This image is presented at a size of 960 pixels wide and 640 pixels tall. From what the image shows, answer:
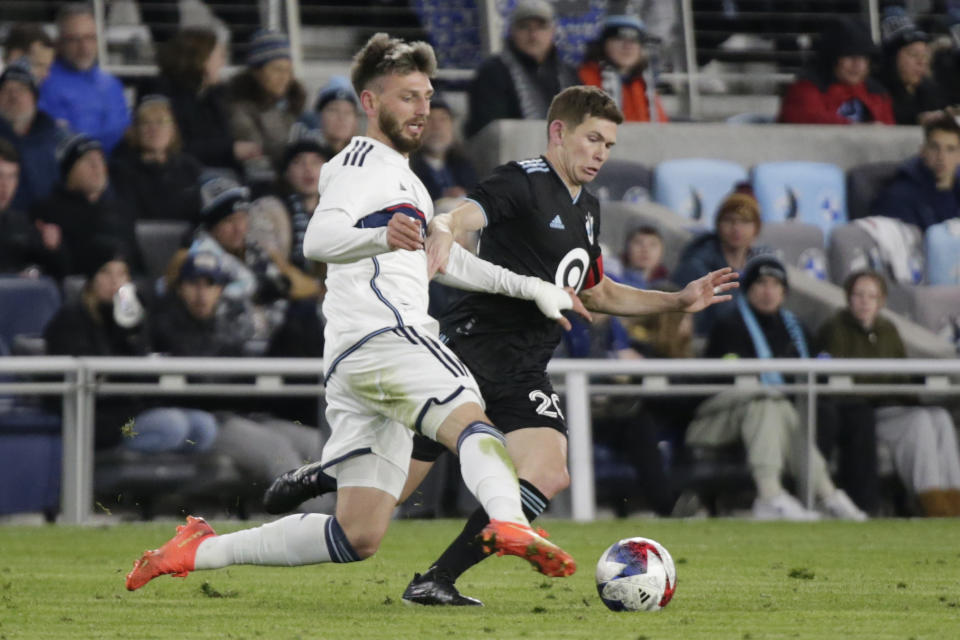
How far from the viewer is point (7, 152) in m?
11.8

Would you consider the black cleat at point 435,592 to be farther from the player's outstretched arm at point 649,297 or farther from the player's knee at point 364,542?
the player's outstretched arm at point 649,297

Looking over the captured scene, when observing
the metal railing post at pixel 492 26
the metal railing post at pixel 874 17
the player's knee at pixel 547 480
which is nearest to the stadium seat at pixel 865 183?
the metal railing post at pixel 874 17

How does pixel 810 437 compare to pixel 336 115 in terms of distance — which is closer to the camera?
pixel 810 437

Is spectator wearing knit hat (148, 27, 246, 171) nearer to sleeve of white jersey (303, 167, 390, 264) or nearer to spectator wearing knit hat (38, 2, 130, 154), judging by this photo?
spectator wearing knit hat (38, 2, 130, 154)

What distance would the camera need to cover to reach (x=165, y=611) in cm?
616

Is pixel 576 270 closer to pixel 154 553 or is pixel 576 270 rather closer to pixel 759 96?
pixel 154 553

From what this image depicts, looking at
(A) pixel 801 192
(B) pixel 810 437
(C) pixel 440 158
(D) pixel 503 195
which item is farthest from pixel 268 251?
(D) pixel 503 195

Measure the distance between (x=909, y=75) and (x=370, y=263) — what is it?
11.4 meters

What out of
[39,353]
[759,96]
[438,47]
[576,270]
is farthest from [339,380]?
[759,96]

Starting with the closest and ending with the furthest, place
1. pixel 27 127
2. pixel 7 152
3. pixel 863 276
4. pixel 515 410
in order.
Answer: pixel 515 410 < pixel 7 152 < pixel 27 127 < pixel 863 276

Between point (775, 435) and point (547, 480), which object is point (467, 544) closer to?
point (547, 480)

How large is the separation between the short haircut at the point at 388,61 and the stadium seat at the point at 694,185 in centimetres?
886

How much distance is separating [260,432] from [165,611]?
4.58m

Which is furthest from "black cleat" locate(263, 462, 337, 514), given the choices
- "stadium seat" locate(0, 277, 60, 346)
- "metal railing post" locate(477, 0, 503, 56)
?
"metal railing post" locate(477, 0, 503, 56)
